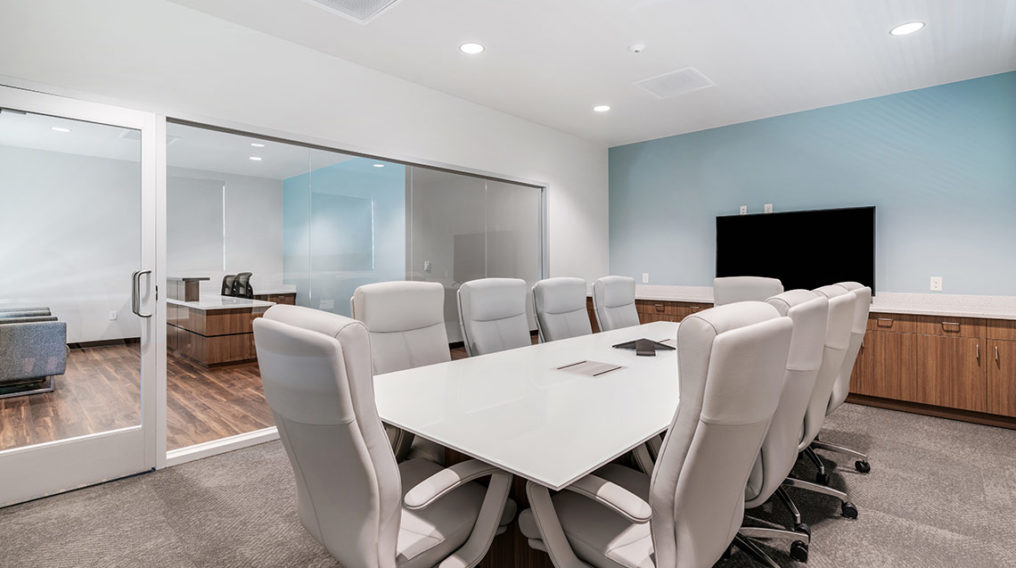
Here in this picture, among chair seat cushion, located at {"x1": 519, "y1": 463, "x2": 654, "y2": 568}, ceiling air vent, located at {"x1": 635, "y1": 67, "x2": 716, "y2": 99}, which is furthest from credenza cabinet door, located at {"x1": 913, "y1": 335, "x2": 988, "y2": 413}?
chair seat cushion, located at {"x1": 519, "y1": 463, "x2": 654, "y2": 568}

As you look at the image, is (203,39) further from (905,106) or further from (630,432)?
(905,106)

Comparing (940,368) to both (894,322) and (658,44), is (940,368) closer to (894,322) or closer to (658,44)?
(894,322)

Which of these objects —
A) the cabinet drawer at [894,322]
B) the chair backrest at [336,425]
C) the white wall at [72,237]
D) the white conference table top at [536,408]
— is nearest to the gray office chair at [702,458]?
the white conference table top at [536,408]

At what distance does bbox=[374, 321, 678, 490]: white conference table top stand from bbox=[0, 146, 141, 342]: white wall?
1875 mm

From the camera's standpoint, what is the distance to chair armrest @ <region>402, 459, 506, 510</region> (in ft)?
3.91

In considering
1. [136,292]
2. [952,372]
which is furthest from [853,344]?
[136,292]

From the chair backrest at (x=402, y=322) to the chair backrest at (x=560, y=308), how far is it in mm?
861

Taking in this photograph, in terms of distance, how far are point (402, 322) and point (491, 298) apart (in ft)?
2.10

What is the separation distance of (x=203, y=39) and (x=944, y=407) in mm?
6046

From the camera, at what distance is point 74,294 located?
2.70 metres

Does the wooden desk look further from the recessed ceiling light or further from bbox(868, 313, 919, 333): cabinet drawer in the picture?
bbox(868, 313, 919, 333): cabinet drawer

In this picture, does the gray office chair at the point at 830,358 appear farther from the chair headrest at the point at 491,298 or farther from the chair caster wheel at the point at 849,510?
the chair headrest at the point at 491,298

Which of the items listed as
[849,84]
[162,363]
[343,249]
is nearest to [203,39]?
[343,249]

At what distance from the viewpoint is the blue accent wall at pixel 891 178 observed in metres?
4.02
